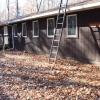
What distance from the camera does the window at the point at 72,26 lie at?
14039 millimetres

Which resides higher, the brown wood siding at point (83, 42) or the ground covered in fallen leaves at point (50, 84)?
the brown wood siding at point (83, 42)

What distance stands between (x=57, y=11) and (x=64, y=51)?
233 cm

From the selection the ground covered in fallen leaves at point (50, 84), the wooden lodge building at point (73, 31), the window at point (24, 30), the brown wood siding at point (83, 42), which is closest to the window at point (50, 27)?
the wooden lodge building at point (73, 31)

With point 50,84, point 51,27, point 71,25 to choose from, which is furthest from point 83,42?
point 50,84

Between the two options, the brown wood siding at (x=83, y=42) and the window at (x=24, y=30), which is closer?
the brown wood siding at (x=83, y=42)

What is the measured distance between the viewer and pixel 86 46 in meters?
13.3

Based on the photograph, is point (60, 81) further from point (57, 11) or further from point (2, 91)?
point (57, 11)

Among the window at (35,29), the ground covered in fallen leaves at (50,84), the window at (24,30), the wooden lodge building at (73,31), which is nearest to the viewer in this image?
the ground covered in fallen leaves at (50,84)

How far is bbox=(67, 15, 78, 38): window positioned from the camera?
46.1ft

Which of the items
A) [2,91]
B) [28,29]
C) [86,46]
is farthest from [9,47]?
[2,91]

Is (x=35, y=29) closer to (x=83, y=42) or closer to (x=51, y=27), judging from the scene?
(x=51, y=27)

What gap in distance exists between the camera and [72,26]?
14.3 meters

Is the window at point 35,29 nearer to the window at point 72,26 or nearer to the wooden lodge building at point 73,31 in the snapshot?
the wooden lodge building at point 73,31

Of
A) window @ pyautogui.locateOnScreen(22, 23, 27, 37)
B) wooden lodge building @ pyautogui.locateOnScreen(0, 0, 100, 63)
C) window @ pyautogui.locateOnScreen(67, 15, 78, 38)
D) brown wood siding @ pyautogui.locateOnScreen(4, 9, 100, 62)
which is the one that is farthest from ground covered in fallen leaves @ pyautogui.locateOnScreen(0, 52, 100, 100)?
window @ pyautogui.locateOnScreen(22, 23, 27, 37)
